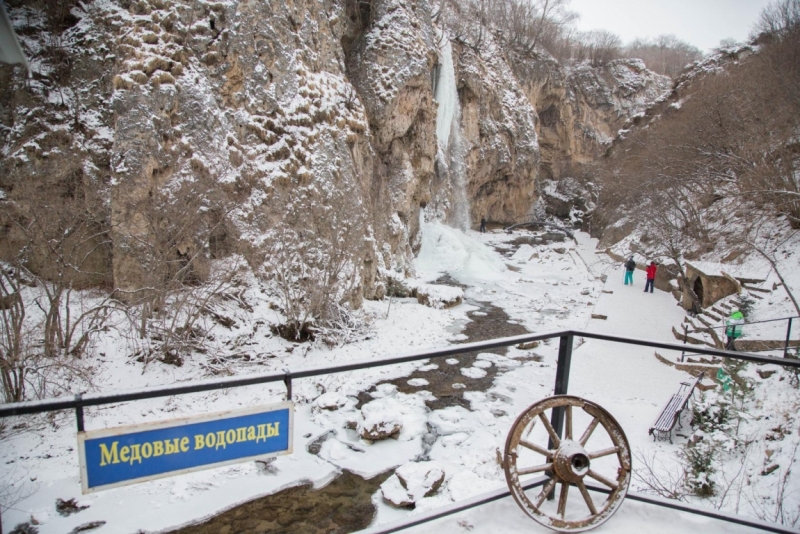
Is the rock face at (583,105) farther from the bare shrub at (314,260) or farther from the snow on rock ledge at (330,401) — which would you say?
the snow on rock ledge at (330,401)

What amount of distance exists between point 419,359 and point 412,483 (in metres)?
5.32

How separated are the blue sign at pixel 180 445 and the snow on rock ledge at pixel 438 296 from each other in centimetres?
1622

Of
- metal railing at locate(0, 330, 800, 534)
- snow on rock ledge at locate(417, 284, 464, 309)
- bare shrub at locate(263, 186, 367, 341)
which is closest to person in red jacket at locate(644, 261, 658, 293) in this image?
snow on rock ledge at locate(417, 284, 464, 309)

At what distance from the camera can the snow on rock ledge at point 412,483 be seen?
21.6 ft

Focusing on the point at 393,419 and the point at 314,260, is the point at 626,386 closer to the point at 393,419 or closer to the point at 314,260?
the point at 393,419

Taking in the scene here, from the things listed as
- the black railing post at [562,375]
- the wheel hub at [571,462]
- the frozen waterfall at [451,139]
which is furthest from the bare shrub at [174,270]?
the frozen waterfall at [451,139]

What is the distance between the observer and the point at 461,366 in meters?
12.4

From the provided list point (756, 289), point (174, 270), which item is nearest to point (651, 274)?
point (756, 289)

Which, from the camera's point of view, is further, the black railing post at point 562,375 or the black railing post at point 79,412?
the black railing post at point 562,375

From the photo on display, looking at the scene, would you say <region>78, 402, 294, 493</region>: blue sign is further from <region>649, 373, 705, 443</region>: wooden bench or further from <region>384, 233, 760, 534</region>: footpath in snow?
<region>649, 373, 705, 443</region>: wooden bench

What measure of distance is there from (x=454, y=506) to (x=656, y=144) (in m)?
27.5

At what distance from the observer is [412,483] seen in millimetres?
6762

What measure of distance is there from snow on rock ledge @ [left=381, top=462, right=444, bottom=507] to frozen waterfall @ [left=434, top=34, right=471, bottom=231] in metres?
25.0

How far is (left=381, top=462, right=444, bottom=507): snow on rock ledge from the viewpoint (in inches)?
259
